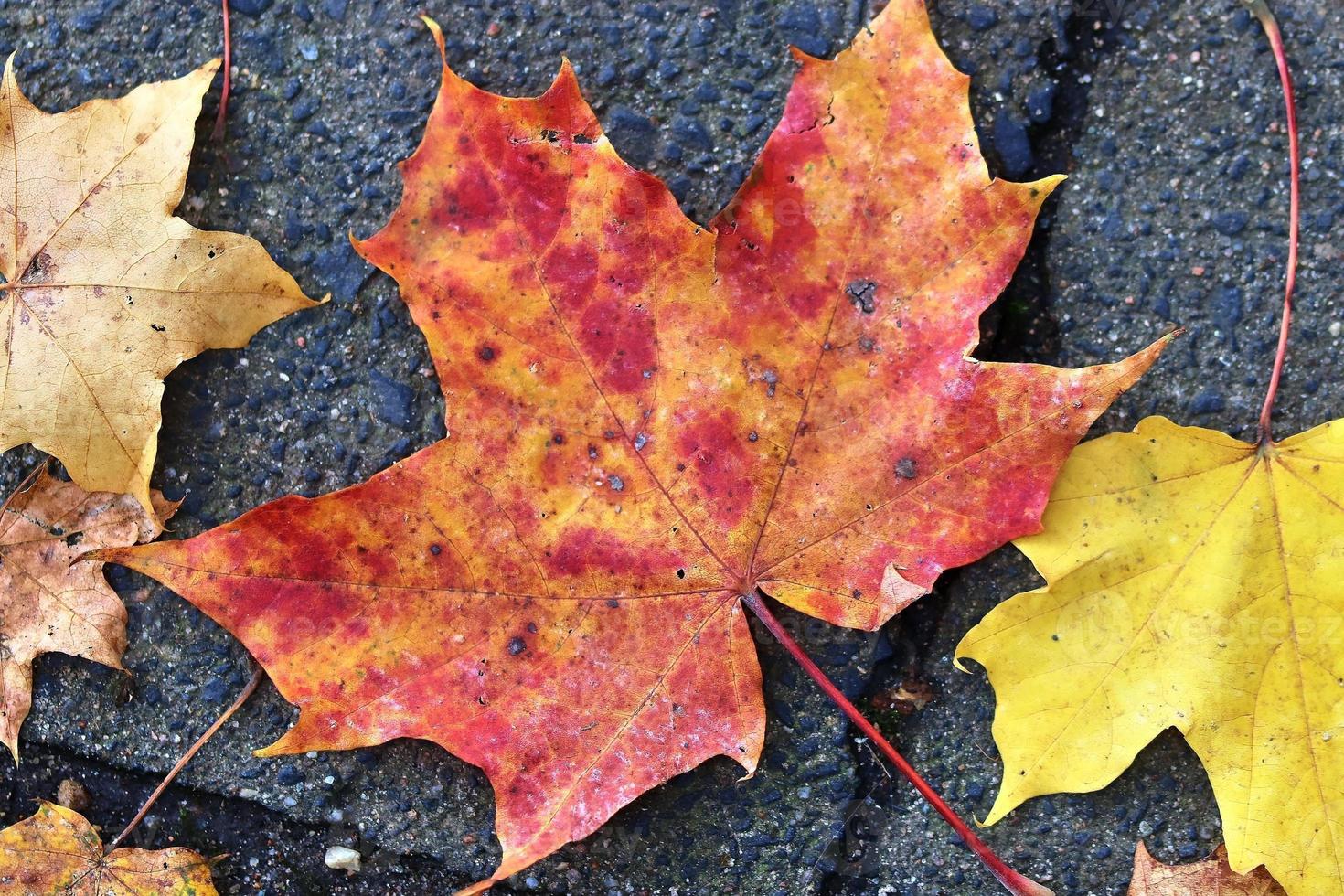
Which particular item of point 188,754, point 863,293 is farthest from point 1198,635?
point 188,754

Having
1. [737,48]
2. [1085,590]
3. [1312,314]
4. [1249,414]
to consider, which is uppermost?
[737,48]

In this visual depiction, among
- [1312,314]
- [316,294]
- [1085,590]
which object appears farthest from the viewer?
[316,294]

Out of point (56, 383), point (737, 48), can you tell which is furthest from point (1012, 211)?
point (56, 383)

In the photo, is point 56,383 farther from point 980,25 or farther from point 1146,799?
point 1146,799

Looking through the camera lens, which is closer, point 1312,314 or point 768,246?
point 768,246

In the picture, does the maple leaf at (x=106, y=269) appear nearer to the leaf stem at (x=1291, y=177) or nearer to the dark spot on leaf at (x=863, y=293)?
the dark spot on leaf at (x=863, y=293)
